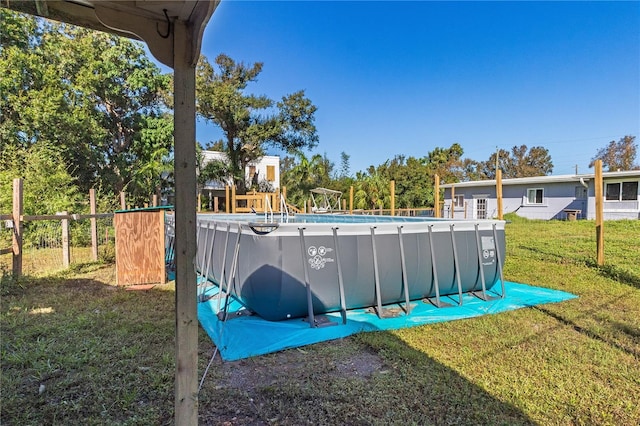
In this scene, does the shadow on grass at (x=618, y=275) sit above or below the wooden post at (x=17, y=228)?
below

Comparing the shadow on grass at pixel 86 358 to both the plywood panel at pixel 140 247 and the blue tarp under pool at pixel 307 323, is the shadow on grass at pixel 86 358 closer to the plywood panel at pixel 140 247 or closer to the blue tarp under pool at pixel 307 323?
the blue tarp under pool at pixel 307 323

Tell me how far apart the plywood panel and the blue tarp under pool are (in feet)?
3.86

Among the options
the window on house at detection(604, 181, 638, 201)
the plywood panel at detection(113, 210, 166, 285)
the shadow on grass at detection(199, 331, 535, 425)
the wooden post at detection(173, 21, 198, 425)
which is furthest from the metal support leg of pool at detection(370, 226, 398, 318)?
the window on house at detection(604, 181, 638, 201)

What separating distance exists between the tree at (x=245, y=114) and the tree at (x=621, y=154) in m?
31.0

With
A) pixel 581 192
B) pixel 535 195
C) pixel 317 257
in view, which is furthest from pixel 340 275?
pixel 535 195

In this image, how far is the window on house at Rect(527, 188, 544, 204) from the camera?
1845 centimetres

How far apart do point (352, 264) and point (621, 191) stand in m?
18.0

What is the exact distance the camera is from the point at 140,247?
5383 mm

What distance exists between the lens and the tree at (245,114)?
1905 centimetres

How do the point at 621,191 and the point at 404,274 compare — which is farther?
the point at 621,191

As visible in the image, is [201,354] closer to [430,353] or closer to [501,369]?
[430,353]

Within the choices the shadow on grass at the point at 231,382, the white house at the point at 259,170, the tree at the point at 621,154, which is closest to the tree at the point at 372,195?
the white house at the point at 259,170

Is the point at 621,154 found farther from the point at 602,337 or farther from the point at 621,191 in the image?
the point at 602,337

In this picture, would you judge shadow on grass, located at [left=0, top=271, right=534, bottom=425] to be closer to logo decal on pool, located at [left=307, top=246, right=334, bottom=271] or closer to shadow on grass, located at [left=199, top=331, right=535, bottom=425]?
shadow on grass, located at [left=199, top=331, right=535, bottom=425]
